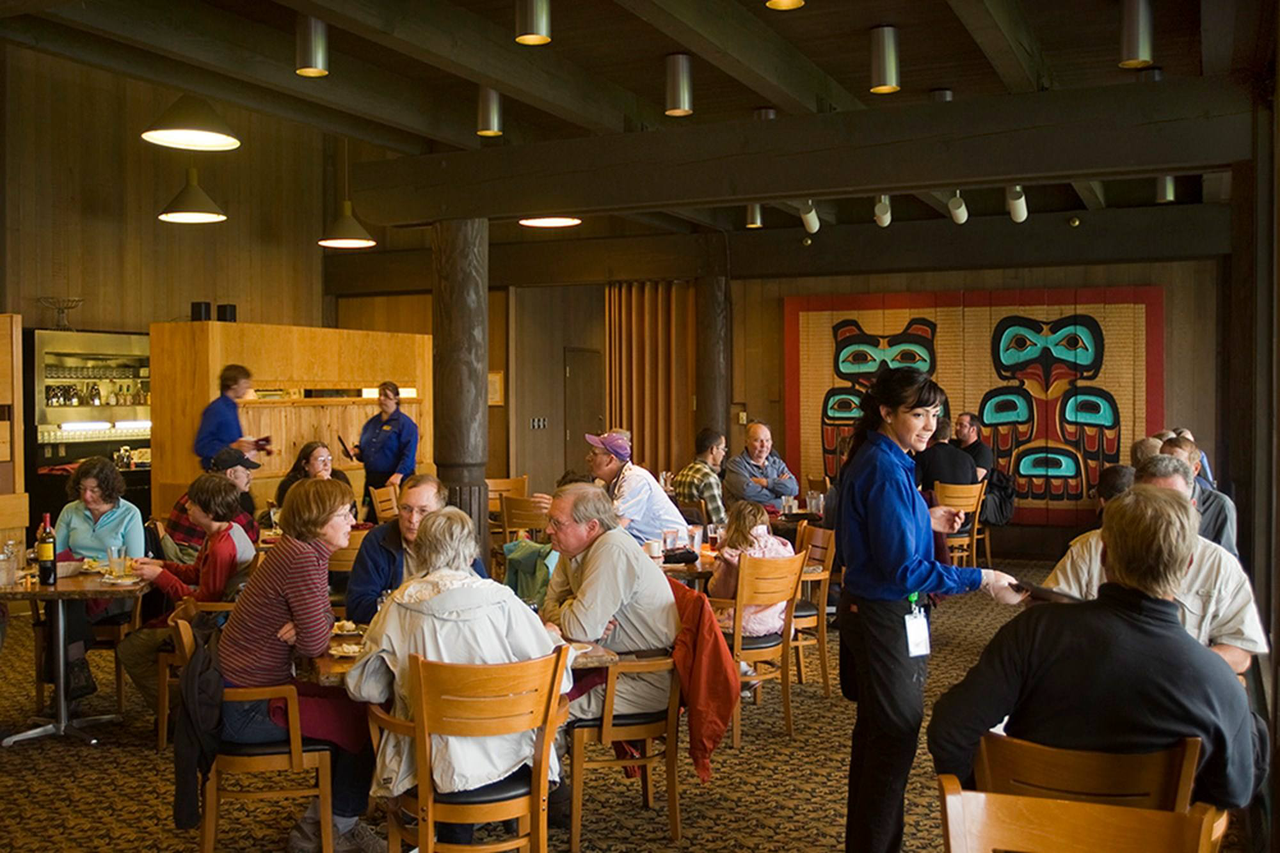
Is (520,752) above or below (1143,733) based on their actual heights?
below

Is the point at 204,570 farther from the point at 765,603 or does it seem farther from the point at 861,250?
the point at 861,250

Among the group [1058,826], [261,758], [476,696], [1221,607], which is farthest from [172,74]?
[1058,826]

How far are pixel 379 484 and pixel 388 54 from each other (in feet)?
13.1

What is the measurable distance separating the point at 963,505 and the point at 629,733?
19.5 ft

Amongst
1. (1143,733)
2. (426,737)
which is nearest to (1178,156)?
(1143,733)

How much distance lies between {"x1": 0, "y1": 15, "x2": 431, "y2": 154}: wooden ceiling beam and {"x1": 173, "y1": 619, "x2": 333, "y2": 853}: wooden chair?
13.4ft

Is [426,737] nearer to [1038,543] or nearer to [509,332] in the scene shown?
[1038,543]

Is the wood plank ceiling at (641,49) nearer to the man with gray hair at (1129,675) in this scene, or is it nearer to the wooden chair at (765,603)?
the wooden chair at (765,603)

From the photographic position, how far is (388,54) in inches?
303

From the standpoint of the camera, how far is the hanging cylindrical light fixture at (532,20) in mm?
5855

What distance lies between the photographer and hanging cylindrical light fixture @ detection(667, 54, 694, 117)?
741 cm

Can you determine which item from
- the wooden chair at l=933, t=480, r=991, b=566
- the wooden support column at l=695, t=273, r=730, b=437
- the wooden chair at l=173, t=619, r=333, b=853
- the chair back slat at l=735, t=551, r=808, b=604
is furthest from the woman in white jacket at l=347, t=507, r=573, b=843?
the wooden support column at l=695, t=273, r=730, b=437

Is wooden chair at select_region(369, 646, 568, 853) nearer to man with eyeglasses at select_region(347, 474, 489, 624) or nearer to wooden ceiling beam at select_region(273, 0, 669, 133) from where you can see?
man with eyeglasses at select_region(347, 474, 489, 624)

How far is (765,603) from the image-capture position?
5.79 m
